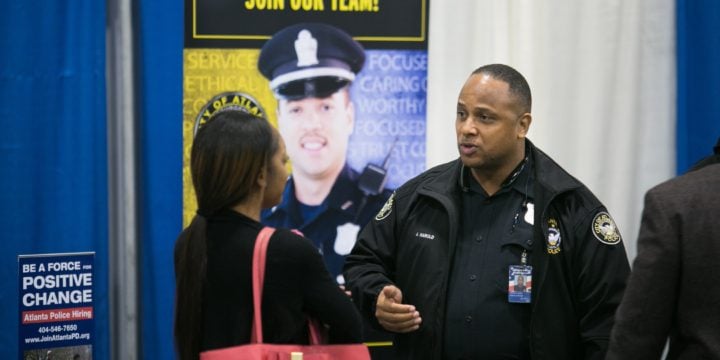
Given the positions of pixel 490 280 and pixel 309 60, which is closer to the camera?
pixel 490 280

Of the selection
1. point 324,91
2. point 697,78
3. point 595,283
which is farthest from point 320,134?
point 697,78

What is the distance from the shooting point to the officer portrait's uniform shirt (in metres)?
2.58

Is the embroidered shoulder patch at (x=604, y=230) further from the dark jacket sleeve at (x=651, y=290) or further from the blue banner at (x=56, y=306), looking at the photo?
the blue banner at (x=56, y=306)

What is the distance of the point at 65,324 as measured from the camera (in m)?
3.58

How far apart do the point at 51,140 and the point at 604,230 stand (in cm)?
230

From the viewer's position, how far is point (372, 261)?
282 centimetres

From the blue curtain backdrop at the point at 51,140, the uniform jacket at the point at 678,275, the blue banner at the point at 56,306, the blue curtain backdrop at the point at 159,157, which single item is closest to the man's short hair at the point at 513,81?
the uniform jacket at the point at 678,275

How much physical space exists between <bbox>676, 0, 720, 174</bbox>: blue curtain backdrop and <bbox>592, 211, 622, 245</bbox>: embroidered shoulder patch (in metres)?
1.88

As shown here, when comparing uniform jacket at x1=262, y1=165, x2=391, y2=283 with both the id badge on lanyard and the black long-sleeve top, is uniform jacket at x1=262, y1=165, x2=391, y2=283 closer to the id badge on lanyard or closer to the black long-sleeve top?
the id badge on lanyard

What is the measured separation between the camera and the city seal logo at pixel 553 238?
257 centimetres

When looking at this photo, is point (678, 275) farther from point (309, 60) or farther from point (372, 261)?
point (309, 60)

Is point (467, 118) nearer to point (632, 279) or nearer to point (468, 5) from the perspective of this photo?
point (632, 279)

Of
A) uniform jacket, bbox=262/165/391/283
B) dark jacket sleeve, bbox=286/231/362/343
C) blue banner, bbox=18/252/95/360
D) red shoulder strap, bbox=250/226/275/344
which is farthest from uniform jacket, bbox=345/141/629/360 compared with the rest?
blue banner, bbox=18/252/95/360

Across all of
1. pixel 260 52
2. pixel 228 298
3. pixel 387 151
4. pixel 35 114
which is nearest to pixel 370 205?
pixel 387 151
